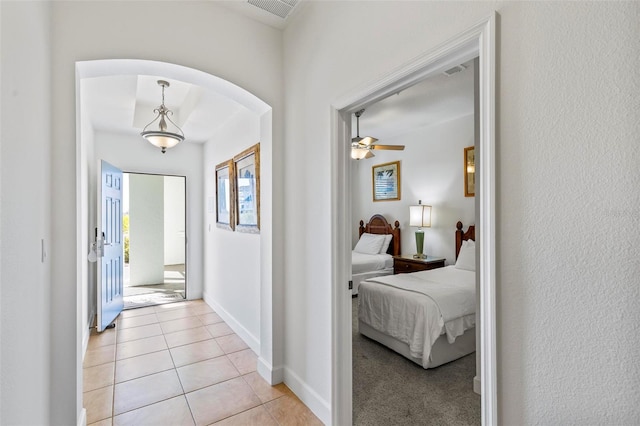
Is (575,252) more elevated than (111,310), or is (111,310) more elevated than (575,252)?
(575,252)

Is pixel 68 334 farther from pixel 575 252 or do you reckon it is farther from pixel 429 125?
pixel 429 125

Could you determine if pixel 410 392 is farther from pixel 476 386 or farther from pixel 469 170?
pixel 469 170

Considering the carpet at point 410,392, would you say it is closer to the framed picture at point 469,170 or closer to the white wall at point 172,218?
the framed picture at point 469,170

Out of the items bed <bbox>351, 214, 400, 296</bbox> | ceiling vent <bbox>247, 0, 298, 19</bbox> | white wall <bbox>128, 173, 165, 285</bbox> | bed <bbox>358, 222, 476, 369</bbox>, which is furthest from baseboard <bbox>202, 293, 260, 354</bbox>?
ceiling vent <bbox>247, 0, 298, 19</bbox>

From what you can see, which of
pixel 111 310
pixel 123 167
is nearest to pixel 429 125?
pixel 123 167

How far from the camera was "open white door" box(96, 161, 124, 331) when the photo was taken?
361cm

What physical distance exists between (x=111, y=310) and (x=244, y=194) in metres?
2.39

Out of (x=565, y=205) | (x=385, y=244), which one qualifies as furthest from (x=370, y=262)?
(x=565, y=205)

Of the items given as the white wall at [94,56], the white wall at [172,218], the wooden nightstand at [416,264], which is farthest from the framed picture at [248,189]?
the white wall at [172,218]

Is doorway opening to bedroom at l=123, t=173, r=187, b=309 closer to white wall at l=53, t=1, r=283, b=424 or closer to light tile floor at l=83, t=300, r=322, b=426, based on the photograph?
light tile floor at l=83, t=300, r=322, b=426

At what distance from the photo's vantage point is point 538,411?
3.25 ft

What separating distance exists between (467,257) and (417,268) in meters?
0.79

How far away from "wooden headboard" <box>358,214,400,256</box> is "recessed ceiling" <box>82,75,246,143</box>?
10.6ft

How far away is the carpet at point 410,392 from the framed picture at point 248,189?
1658 mm
